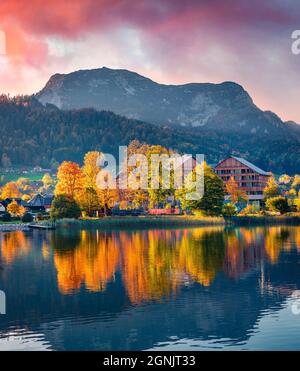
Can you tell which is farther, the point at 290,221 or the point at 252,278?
the point at 290,221

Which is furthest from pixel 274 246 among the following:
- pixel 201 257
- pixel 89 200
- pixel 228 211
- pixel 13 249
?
pixel 89 200

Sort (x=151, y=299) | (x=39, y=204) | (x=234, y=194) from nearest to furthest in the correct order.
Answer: (x=151, y=299) → (x=234, y=194) → (x=39, y=204)

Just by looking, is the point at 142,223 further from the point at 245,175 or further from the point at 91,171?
the point at 245,175

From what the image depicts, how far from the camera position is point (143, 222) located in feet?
305

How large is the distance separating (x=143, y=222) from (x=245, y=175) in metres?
58.3

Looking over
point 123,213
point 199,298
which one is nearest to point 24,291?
point 199,298

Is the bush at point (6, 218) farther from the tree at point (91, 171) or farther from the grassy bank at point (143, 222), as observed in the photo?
the grassy bank at point (143, 222)

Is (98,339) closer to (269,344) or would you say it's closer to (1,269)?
(269,344)

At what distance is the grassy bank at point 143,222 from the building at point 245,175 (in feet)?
168

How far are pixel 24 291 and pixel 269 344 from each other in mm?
15111

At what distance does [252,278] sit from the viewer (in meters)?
35.5

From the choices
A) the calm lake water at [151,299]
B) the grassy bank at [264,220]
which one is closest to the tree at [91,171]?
the grassy bank at [264,220]

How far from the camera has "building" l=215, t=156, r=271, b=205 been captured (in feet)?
474
